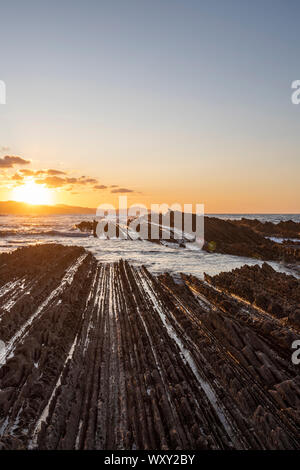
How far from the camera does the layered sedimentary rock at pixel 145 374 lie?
6.70 meters

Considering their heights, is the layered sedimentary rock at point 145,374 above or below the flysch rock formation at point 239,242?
below

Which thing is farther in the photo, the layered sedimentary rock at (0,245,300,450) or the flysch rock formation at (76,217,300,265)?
the flysch rock formation at (76,217,300,265)

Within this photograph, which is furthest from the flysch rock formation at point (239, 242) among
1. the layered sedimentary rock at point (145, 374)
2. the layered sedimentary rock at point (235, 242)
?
the layered sedimentary rock at point (145, 374)

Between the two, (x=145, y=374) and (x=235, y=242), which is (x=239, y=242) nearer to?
(x=235, y=242)

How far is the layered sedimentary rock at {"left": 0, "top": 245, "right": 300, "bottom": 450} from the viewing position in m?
6.70

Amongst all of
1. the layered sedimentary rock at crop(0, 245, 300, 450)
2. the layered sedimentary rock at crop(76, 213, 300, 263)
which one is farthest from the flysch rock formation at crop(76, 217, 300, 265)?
the layered sedimentary rock at crop(0, 245, 300, 450)

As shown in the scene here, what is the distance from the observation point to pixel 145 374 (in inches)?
353

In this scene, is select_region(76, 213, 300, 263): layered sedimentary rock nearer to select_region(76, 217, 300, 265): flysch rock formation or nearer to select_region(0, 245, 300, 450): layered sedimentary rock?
select_region(76, 217, 300, 265): flysch rock formation

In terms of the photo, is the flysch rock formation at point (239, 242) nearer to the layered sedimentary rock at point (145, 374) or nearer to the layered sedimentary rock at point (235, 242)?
the layered sedimentary rock at point (235, 242)

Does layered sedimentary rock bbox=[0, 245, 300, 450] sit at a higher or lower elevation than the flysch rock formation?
lower

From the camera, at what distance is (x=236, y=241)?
47.9 meters

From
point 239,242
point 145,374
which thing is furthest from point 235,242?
point 145,374

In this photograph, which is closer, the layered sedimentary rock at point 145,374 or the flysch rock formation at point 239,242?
the layered sedimentary rock at point 145,374
